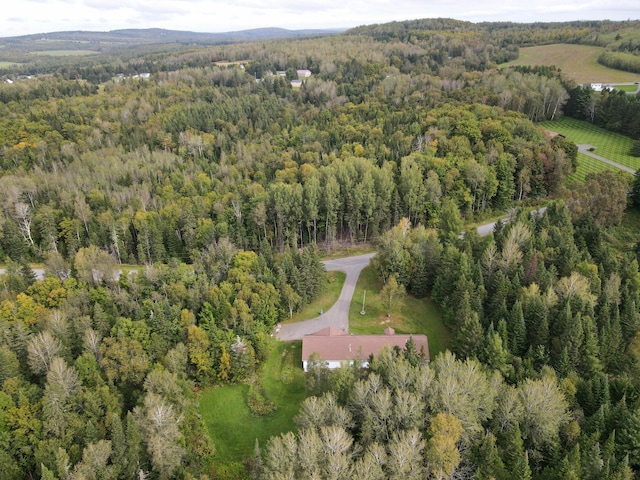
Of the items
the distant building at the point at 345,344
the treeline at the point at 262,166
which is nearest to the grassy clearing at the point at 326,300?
the distant building at the point at 345,344

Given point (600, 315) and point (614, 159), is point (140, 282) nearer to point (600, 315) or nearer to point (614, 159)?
point (600, 315)

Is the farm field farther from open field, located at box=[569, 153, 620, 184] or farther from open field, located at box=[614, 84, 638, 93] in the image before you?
open field, located at box=[614, 84, 638, 93]

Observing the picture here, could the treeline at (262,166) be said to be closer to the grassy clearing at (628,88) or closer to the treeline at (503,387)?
the grassy clearing at (628,88)

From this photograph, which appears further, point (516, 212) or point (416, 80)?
point (416, 80)

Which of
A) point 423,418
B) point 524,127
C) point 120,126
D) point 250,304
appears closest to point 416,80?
point 524,127

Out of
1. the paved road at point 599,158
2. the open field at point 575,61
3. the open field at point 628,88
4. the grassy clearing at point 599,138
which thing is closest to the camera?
the paved road at point 599,158

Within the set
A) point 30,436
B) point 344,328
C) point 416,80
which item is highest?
point 416,80

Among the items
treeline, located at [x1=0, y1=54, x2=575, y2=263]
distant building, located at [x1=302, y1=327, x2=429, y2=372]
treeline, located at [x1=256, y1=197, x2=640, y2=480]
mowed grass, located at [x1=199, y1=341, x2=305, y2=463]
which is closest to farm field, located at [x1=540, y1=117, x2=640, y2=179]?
treeline, located at [x1=0, y1=54, x2=575, y2=263]
